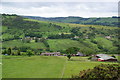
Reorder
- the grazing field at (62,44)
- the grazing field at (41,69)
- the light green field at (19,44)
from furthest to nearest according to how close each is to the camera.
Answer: the light green field at (19,44) → the grazing field at (62,44) → the grazing field at (41,69)

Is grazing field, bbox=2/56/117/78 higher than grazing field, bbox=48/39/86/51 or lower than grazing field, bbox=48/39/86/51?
lower

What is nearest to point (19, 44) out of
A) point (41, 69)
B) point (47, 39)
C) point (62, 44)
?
point (47, 39)

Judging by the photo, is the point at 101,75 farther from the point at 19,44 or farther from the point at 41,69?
the point at 19,44

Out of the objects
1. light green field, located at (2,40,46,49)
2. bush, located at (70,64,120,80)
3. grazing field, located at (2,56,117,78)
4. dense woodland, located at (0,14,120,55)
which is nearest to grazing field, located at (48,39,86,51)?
dense woodland, located at (0,14,120,55)

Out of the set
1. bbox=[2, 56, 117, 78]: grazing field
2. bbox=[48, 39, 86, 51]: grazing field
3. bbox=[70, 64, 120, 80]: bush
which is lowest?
bbox=[2, 56, 117, 78]: grazing field

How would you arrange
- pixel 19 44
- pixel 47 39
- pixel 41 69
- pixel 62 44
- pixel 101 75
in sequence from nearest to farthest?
1. pixel 101 75
2. pixel 41 69
3. pixel 19 44
4. pixel 62 44
5. pixel 47 39

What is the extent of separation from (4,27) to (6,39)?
27410mm

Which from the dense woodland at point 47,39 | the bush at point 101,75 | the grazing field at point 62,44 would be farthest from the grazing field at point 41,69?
the grazing field at point 62,44

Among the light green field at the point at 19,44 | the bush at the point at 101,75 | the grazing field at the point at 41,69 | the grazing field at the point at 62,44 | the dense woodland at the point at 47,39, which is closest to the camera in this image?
the bush at the point at 101,75

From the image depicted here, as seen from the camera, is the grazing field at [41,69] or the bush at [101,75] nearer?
the bush at [101,75]

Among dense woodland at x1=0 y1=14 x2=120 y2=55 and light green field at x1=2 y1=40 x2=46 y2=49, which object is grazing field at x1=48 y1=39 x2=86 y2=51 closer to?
dense woodland at x1=0 y1=14 x2=120 y2=55

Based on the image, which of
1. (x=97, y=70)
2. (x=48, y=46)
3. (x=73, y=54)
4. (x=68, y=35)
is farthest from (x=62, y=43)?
(x=97, y=70)

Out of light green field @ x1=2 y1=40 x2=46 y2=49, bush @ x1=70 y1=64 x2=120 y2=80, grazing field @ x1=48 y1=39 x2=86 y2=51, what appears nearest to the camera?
bush @ x1=70 y1=64 x2=120 y2=80

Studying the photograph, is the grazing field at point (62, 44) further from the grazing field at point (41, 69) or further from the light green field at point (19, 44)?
the grazing field at point (41, 69)
